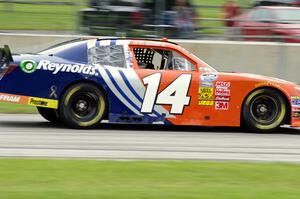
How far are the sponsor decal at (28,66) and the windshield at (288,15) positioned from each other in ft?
31.9

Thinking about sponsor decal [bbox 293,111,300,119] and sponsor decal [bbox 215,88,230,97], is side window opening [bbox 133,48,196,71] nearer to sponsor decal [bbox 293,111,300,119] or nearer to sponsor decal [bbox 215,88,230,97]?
sponsor decal [bbox 215,88,230,97]

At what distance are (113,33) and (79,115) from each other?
24.6ft

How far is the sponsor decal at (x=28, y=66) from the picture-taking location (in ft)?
35.7

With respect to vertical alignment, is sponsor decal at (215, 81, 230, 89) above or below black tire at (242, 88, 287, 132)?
above

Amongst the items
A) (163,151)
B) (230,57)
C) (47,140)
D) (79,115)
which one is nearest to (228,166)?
(163,151)

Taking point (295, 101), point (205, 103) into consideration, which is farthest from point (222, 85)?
point (295, 101)

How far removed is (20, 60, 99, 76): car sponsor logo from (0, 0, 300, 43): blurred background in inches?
280

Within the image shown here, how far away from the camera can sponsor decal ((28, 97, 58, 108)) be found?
1093 cm

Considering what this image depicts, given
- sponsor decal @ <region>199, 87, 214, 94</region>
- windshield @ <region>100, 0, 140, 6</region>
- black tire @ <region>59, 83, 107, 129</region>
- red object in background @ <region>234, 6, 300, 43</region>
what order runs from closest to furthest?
black tire @ <region>59, 83, 107, 129</region> → sponsor decal @ <region>199, 87, 214, 94</region> → red object in background @ <region>234, 6, 300, 43</region> → windshield @ <region>100, 0, 140, 6</region>

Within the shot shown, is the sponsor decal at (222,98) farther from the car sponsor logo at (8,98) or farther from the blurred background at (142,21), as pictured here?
the blurred background at (142,21)

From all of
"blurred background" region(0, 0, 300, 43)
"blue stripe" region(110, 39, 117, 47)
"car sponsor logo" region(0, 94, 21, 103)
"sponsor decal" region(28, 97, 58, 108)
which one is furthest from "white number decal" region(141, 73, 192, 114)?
"blurred background" region(0, 0, 300, 43)

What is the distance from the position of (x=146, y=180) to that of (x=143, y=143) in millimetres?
2951

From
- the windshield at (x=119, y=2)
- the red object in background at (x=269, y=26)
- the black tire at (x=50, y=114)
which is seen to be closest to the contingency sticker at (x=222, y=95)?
the black tire at (x=50, y=114)

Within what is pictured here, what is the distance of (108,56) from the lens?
11.3 metres
